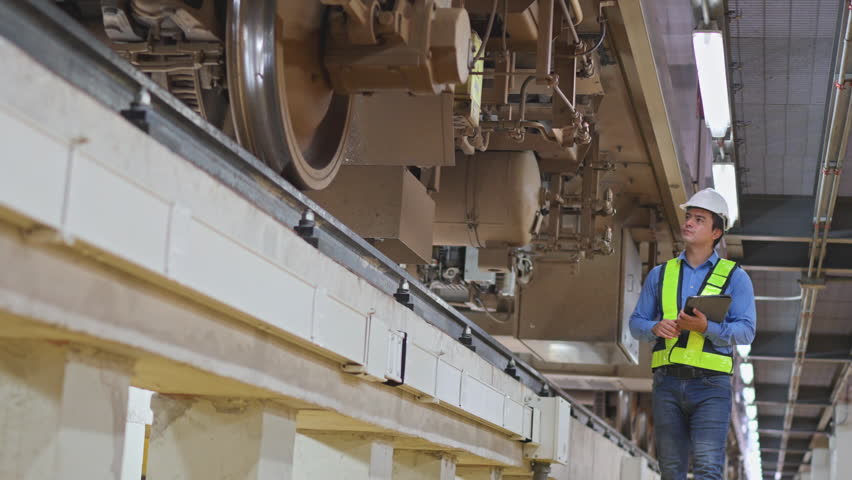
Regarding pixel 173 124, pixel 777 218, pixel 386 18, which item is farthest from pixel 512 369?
pixel 777 218

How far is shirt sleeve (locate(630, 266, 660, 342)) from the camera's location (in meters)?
4.09

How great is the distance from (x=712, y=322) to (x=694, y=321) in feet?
0.27

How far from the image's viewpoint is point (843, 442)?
1783cm

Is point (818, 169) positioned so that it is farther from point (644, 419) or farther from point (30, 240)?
point (30, 240)

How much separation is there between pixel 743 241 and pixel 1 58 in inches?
357

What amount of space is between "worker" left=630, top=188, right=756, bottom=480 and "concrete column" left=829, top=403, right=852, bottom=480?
14.6 meters

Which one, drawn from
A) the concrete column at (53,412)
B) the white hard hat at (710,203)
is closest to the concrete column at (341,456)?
the concrete column at (53,412)

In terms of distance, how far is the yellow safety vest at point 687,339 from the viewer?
393 cm

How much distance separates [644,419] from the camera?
12703 millimetres

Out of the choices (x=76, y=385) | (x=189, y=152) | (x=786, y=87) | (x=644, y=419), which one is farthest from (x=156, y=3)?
(x=644, y=419)

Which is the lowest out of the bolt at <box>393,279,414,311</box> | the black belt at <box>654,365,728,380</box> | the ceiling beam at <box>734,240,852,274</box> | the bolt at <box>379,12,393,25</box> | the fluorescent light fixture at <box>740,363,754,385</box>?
the black belt at <box>654,365,728,380</box>

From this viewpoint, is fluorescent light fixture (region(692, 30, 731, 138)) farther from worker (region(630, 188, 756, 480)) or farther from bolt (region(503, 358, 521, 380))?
bolt (region(503, 358, 521, 380))

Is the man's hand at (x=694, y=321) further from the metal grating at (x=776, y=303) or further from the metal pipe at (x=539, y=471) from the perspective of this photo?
the metal grating at (x=776, y=303)

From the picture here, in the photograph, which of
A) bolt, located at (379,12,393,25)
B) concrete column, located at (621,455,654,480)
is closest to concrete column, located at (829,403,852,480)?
concrete column, located at (621,455,654,480)
